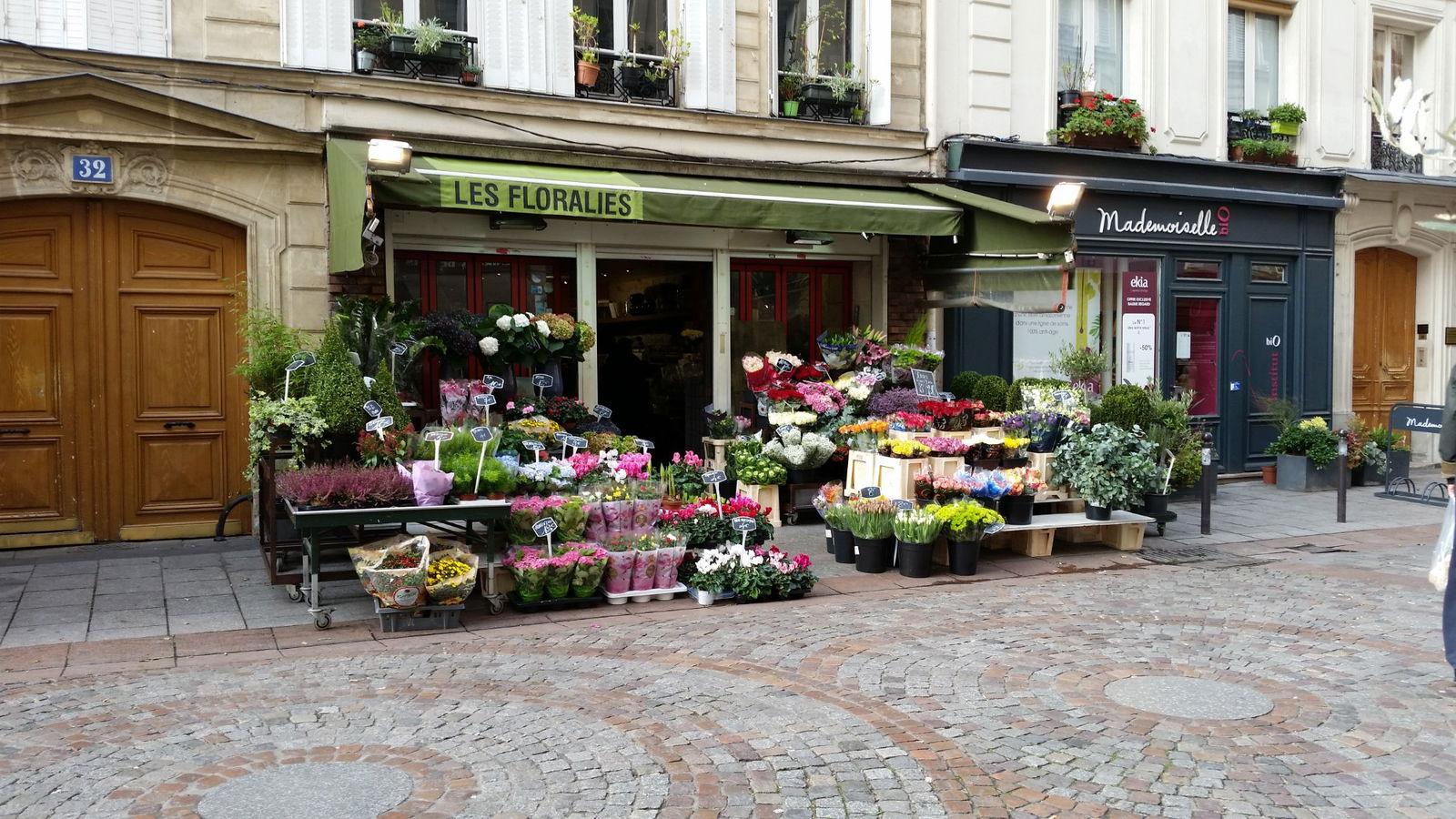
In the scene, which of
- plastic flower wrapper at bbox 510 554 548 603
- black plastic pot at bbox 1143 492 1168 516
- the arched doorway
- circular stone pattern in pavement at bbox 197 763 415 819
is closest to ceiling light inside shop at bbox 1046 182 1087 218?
black plastic pot at bbox 1143 492 1168 516

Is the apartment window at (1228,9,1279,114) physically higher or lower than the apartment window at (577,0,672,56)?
higher

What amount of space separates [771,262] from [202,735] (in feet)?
28.2

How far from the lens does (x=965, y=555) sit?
8969mm

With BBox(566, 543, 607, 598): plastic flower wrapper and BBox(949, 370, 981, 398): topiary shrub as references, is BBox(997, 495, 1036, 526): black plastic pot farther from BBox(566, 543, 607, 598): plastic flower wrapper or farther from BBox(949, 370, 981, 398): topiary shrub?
BBox(566, 543, 607, 598): plastic flower wrapper

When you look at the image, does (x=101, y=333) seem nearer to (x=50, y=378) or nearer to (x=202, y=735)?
(x=50, y=378)

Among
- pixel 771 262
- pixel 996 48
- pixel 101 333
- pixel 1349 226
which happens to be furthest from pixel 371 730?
pixel 1349 226

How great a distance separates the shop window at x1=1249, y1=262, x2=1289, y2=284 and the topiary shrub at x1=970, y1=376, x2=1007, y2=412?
16.3ft

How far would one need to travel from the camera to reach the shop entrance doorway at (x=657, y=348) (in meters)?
12.0

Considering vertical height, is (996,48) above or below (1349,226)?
above

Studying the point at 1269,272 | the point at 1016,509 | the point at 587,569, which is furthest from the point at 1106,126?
the point at 587,569

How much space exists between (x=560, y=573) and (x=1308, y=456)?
10.5m

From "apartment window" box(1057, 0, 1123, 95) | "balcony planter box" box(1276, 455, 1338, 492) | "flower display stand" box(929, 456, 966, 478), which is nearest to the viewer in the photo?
"flower display stand" box(929, 456, 966, 478)

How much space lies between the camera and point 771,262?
1270 cm

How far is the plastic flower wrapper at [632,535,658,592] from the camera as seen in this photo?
793 cm
